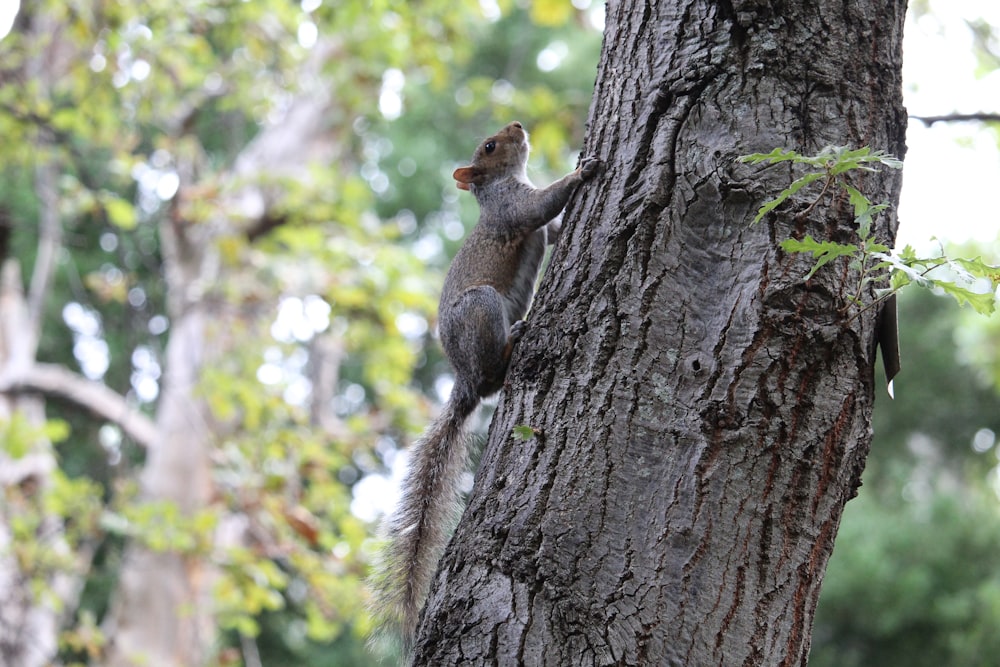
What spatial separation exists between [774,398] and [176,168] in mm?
5518

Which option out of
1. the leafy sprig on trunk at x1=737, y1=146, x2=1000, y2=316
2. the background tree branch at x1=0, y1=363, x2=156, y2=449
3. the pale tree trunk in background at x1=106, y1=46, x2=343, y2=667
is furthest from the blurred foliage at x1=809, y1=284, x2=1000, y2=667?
the background tree branch at x1=0, y1=363, x2=156, y2=449

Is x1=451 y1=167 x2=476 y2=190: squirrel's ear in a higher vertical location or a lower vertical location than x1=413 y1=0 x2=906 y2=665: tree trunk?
higher

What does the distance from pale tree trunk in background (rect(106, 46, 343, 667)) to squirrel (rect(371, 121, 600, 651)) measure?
2.64 metres

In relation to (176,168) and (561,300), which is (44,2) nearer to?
(176,168)

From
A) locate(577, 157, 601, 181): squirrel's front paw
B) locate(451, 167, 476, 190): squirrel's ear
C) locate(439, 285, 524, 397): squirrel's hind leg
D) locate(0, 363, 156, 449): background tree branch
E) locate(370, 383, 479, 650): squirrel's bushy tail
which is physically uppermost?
locate(0, 363, 156, 449): background tree branch

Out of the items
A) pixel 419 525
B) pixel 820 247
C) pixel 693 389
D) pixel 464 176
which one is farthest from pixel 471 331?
pixel 820 247

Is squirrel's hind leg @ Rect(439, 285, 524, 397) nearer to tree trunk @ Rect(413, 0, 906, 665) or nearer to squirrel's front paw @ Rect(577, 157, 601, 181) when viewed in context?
squirrel's front paw @ Rect(577, 157, 601, 181)

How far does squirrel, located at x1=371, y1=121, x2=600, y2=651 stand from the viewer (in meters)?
1.71

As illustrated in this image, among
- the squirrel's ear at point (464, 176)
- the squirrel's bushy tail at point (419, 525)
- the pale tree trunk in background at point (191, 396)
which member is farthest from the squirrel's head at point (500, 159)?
the pale tree trunk in background at point (191, 396)

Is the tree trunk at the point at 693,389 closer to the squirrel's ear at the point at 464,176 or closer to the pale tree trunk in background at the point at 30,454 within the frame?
the squirrel's ear at the point at 464,176

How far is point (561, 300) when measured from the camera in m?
1.41

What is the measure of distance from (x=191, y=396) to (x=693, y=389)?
4587 millimetres

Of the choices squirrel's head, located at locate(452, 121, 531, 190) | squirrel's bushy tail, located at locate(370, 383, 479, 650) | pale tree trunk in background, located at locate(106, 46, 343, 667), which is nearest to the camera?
squirrel's bushy tail, located at locate(370, 383, 479, 650)

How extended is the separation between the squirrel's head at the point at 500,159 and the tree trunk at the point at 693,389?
59.7 inches
